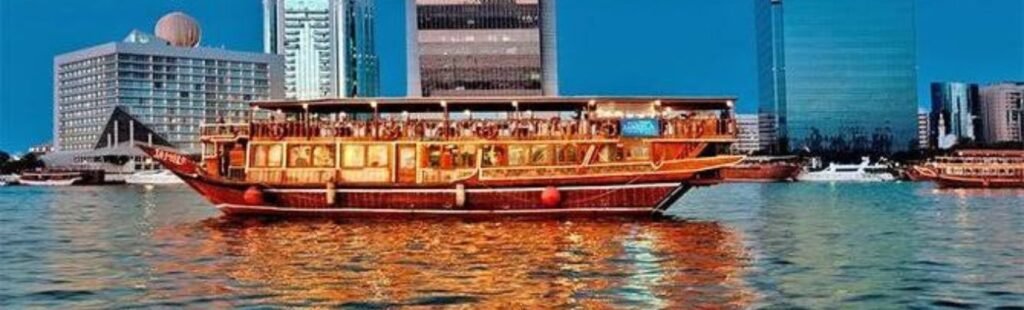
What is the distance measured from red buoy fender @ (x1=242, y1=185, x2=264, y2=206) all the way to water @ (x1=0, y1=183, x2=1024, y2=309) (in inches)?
47.9

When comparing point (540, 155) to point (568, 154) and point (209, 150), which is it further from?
point (209, 150)

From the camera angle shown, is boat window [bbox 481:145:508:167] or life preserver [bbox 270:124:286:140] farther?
life preserver [bbox 270:124:286:140]

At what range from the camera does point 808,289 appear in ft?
75.5

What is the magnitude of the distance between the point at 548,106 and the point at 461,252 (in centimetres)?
1813

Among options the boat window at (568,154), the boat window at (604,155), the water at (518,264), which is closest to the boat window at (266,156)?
the water at (518,264)

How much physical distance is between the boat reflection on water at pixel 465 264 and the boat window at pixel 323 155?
434 cm

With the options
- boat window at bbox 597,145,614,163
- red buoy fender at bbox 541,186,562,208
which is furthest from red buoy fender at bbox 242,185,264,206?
boat window at bbox 597,145,614,163

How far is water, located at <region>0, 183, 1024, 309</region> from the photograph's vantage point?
2202 cm

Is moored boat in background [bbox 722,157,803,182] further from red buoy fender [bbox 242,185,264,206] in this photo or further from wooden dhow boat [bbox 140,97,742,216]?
red buoy fender [bbox 242,185,264,206]

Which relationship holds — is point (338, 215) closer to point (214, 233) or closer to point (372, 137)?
point (372, 137)

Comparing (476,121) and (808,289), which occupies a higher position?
(476,121)

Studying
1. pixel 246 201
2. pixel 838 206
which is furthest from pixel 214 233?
pixel 838 206

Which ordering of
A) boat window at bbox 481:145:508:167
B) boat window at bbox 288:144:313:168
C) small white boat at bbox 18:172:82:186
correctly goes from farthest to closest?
small white boat at bbox 18:172:82:186
boat window at bbox 481:145:508:167
boat window at bbox 288:144:313:168

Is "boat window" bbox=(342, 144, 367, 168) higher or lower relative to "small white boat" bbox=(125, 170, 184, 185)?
higher
